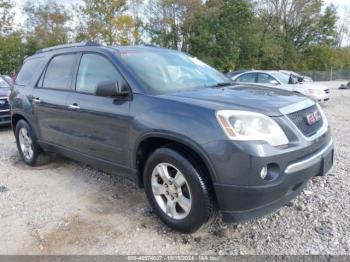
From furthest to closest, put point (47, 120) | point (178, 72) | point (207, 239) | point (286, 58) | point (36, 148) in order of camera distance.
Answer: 1. point (286, 58)
2. point (36, 148)
3. point (47, 120)
4. point (178, 72)
5. point (207, 239)

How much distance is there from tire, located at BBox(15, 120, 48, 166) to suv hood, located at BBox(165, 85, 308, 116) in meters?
3.01

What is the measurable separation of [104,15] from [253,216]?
93.4 feet

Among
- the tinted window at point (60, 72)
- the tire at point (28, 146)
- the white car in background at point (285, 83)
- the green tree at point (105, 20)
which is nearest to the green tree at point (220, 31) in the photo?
the green tree at point (105, 20)

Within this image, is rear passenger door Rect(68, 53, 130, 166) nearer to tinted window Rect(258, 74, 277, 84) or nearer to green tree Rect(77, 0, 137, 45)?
tinted window Rect(258, 74, 277, 84)

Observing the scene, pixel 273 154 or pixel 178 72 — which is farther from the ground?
pixel 178 72

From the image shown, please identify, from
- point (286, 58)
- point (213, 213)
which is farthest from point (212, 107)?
point (286, 58)

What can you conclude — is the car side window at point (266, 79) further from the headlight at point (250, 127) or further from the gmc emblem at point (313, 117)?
the headlight at point (250, 127)

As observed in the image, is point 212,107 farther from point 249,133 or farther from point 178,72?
point 178,72

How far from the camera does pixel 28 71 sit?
17.5ft

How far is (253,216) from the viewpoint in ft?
8.73

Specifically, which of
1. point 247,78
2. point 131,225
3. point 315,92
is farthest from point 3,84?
point 315,92

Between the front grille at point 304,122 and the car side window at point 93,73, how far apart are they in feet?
5.81

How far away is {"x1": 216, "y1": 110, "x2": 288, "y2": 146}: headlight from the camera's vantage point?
2.58m

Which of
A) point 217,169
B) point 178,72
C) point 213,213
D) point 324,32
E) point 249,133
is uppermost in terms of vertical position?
point 324,32
